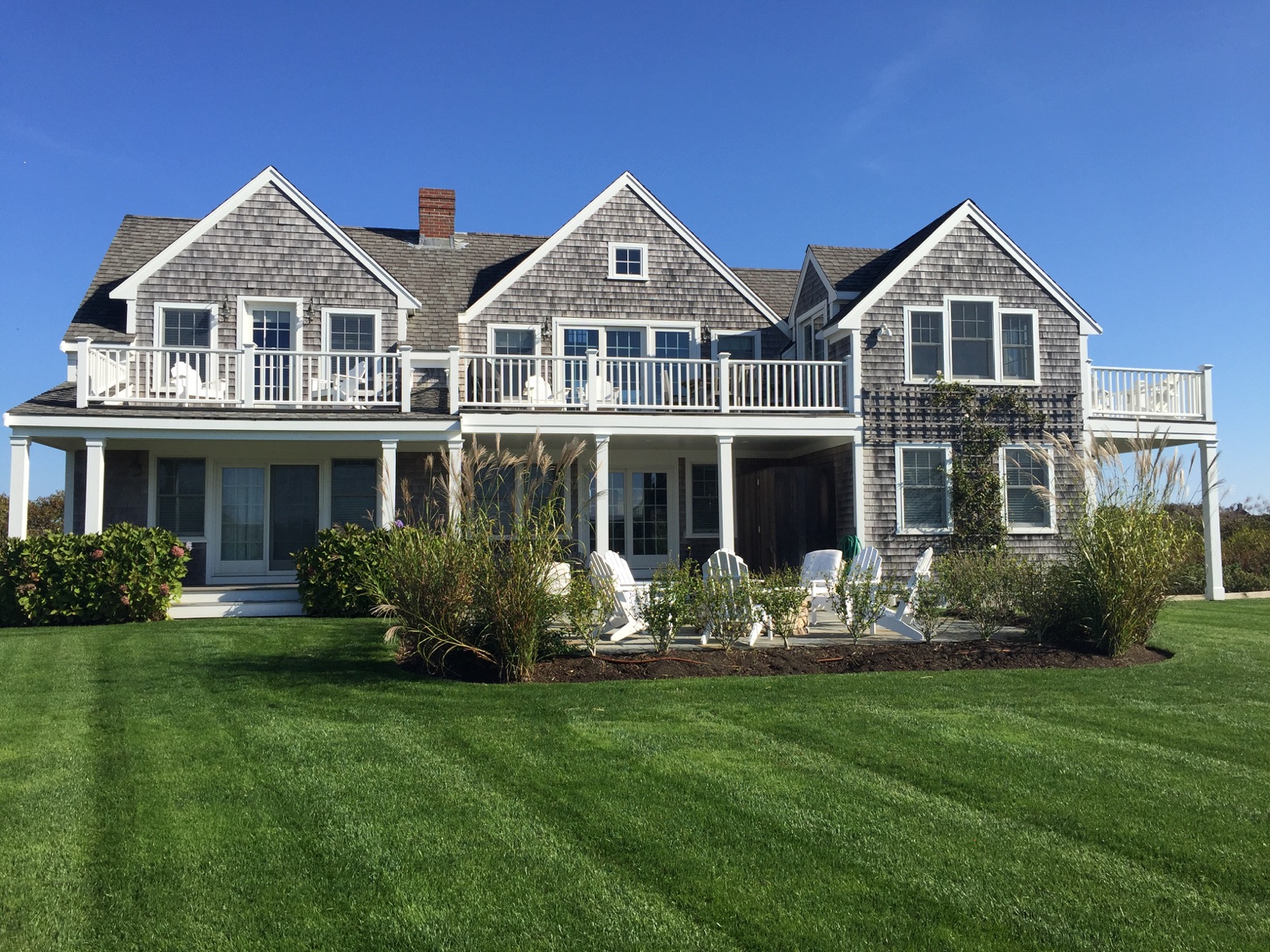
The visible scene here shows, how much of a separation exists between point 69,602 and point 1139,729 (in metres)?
12.3

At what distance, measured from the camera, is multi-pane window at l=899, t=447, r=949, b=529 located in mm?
17203

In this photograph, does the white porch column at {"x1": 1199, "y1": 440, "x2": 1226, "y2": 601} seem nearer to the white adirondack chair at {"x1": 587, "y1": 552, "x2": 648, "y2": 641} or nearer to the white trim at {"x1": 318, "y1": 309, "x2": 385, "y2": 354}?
the white adirondack chair at {"x1": 587, "y1": 552, "x2": 648, "y2": 641}

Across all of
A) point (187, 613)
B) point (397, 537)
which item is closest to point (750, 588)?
point (397, 537)

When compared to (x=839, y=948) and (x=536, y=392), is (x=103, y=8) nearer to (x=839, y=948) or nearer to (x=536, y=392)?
(x=536, y=392)

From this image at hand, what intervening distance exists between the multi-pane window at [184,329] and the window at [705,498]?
9196mm

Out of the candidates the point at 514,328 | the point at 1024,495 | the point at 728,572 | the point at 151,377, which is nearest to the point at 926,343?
the point at 1024,495

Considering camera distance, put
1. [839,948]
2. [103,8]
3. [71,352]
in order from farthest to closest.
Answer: [71,352] < [103,8] < [839,948]

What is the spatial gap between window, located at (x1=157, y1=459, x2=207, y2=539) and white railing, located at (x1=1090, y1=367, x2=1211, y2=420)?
15910mm

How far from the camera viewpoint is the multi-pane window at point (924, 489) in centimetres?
1720

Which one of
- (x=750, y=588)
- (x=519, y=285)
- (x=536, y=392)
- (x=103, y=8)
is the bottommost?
(x=750, y=588)

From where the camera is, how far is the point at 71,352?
16.1 m

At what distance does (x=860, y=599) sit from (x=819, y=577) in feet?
9.32

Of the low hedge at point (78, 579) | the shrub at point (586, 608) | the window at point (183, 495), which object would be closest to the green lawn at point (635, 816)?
the shrub at point (586, 608)

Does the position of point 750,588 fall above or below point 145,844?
above
